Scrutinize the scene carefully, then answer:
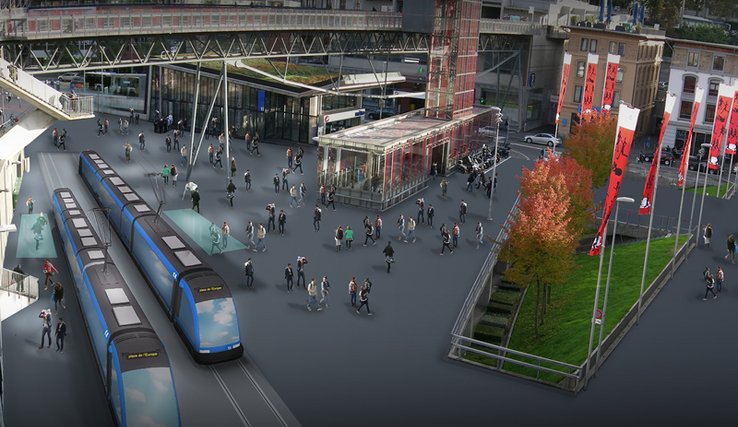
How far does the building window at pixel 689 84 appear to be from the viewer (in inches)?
3329

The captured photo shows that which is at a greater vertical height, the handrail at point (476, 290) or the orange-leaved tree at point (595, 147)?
the orange-leaved tree at point (595, 147)

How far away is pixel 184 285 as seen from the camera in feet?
115

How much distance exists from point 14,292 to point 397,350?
1532 cm

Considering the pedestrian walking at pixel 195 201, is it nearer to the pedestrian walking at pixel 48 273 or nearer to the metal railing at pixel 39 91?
the pedestrian walking at pixel 48 273

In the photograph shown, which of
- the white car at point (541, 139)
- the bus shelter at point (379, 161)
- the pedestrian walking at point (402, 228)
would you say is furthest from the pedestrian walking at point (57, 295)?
the white car at point (541, 139)

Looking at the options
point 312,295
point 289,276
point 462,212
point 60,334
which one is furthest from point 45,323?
point 462,212

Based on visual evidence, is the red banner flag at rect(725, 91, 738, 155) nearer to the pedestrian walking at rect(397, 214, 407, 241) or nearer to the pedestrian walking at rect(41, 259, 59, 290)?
the pedestrian walking at rect(397, 214, 407, 241)

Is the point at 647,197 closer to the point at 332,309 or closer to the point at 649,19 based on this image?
the point at 332,309

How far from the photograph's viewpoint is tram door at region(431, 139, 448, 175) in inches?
2753

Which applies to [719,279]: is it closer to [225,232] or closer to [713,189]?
[225,232]

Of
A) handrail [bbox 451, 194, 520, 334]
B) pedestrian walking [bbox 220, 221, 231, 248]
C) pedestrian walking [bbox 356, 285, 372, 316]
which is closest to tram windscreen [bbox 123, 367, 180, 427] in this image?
pedestrian walking [bbox 356, 285, 372, 316]

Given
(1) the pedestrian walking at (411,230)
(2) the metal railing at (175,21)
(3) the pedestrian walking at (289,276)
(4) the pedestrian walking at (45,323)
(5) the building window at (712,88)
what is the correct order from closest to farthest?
(4) the pedestrian walking at (45,323) < (2) the metal railing at (175,21) < (3) the pedestrian walking at (289,276) < (1) the pedestrian walking at (411,230) < (5) the building window at (712,88)

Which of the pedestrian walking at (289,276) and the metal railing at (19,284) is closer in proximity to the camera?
the metal railing at (19,284)

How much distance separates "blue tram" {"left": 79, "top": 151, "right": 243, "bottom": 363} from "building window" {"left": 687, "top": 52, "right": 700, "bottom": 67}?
186 ft
